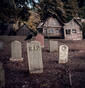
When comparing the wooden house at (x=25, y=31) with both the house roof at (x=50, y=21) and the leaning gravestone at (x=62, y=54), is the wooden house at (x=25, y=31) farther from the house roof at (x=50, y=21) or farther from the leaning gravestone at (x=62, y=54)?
the leaning gravestone at (x=62, y=54)

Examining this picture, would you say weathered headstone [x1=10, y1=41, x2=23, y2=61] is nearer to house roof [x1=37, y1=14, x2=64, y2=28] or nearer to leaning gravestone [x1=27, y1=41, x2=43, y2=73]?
leaning gravestone [x1=27, y1=41, x2=43, y2=73]

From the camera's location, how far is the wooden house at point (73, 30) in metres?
27.0

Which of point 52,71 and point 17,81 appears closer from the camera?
point 17,81

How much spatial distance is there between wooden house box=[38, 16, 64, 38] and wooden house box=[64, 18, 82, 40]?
3.74 feet

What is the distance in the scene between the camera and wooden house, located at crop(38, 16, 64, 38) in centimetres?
2775

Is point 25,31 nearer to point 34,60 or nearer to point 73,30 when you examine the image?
point 73,30

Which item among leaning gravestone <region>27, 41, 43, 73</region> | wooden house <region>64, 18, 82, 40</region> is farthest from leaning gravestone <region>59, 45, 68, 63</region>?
wooden house <region>64, 18, 82, 40</region>

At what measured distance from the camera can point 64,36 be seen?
1067 inches

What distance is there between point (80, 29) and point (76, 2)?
22.2 feet

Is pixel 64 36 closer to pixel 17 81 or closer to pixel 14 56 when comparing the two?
pixel 14 56

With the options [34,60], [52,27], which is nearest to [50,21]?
[52,27]

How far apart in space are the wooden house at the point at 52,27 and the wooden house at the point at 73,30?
114cm

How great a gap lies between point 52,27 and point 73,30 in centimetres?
410

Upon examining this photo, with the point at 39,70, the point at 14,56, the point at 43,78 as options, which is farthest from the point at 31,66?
the point at 14,56
